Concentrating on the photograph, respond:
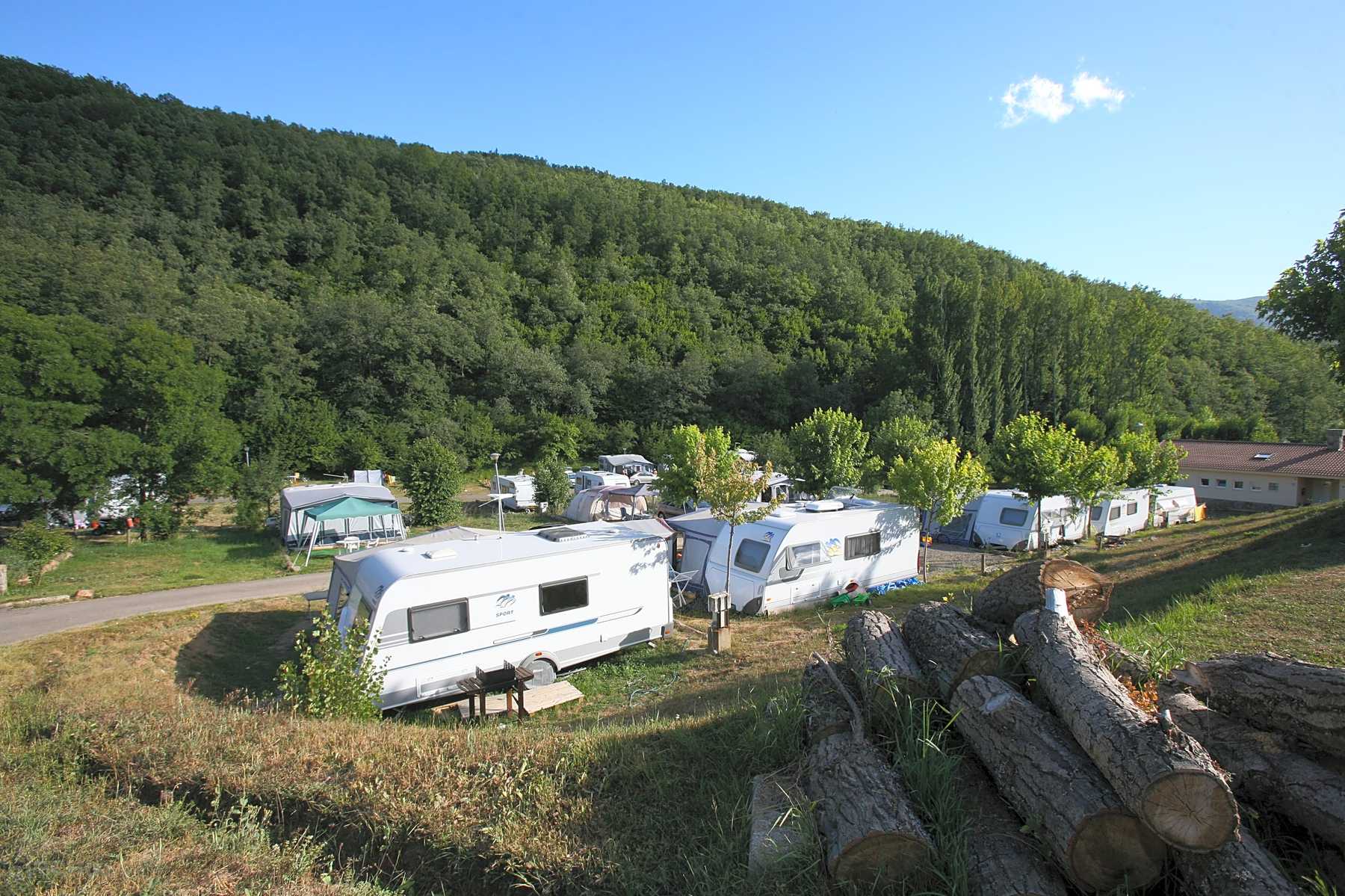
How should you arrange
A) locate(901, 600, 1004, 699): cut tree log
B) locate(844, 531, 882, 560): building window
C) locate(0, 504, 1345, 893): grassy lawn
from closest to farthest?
locate(0, 504, 1345, 893): grassy lawn → locate(901, 600, 1004, 699): cut tree log → locate(844, 531, 882, 560): building window

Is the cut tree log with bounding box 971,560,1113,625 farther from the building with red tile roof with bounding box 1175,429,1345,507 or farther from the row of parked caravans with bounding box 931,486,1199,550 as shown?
the building with red tile roof with bounding box 1175,429,1345,507

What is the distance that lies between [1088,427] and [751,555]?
3781 centimetres

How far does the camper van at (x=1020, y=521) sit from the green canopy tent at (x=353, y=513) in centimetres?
1694

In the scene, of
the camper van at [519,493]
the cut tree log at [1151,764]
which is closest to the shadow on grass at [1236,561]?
the cut tree log at [1151,764]

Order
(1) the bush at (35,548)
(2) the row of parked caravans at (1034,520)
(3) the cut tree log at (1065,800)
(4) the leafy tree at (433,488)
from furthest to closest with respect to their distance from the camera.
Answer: (4) the leafy tree at (433,488)
(2) the row of parked caravans at (1034,520)
(1) the bush at (35,548)
(3) the cut tree log at (1065,800)

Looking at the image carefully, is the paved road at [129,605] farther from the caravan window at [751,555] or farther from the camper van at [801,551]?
the caravan window at [751,555]

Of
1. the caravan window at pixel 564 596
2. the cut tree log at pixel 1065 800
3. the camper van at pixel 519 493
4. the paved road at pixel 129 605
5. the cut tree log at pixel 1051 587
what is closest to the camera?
the cut tree log at pixel 1065 800

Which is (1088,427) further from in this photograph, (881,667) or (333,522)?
(881,667)

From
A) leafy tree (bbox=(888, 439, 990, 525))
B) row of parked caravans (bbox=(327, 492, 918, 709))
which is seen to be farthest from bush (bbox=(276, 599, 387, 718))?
leafy tree (bbox=(888, 439, 990, 525))

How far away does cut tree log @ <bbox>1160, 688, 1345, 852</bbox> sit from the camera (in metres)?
2.61

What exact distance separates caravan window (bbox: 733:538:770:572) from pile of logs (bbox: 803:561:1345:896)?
7389mm

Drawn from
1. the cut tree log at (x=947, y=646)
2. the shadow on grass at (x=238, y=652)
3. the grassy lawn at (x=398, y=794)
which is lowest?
the shadow on grass at (x=238, y=652)

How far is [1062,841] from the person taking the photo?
2477mm

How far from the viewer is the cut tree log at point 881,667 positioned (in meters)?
3.68
